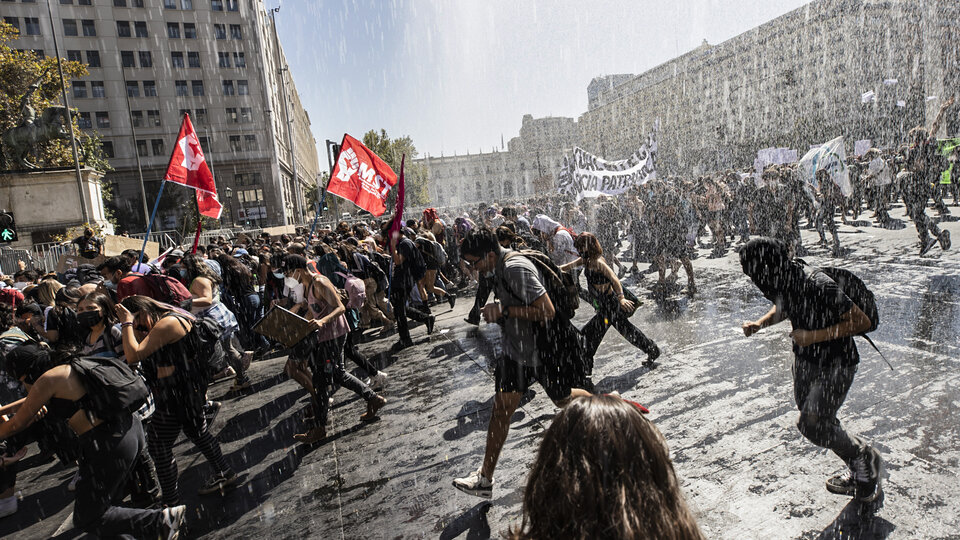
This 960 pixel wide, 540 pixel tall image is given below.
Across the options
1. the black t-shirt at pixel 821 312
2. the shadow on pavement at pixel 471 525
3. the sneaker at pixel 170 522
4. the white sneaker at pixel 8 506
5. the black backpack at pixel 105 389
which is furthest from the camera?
the white sneaker at pixel 8 506

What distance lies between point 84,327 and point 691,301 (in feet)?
24.5

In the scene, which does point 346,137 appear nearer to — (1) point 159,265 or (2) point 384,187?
(2) point 384,187

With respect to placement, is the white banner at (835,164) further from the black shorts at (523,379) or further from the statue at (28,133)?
the statue at (28,133)

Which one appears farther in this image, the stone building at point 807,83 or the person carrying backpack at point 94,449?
the stone building at point 807,83

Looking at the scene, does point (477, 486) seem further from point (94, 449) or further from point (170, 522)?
point (94, 449)

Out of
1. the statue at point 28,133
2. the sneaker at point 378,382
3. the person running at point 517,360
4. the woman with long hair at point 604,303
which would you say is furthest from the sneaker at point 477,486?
the statue at point 28,133

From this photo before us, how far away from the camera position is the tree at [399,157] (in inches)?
2229

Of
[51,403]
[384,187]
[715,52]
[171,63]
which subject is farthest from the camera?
[715,52]

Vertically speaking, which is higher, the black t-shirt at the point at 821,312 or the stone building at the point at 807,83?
the stone building at the point at 807,83

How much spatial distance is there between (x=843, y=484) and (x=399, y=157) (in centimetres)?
6158

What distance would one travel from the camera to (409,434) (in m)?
4.59

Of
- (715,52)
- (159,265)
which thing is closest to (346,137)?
(159,265)

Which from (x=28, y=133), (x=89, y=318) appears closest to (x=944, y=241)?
(x=89, y=318)

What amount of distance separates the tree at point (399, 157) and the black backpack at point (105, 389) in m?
38.5
